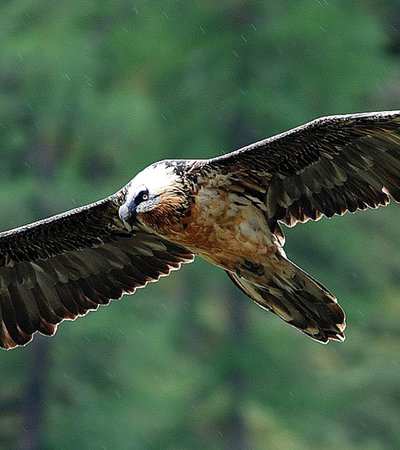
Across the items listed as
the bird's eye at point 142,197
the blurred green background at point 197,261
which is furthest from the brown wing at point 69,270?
the blurred green background at point 197,261

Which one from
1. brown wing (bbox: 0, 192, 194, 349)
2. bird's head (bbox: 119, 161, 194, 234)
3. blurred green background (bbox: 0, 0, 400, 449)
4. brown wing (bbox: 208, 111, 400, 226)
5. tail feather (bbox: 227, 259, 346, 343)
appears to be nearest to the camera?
brown wing (bbox: 208, 111, 400, 226)

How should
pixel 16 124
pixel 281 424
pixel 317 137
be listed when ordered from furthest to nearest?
pixel 16 124
pixel 281 424
pixel 317 137

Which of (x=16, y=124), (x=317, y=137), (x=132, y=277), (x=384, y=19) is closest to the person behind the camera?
(x=317, y=137)

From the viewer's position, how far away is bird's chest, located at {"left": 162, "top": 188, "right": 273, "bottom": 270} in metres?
6.52

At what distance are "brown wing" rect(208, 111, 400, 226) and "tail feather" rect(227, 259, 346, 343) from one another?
0.29 metres

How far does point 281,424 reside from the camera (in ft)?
58.5

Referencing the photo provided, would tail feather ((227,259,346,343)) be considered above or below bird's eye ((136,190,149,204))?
below

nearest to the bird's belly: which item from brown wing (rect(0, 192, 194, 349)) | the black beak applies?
the black beak

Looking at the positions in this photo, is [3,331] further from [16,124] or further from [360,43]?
[360,43]

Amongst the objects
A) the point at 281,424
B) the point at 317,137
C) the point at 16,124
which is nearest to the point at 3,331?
the point at 317,137

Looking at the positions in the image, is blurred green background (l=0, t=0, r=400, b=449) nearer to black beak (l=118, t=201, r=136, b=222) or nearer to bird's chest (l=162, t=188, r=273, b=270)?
bird's chest (l=162, t=188, r=273, b=270)

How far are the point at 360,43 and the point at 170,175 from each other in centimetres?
1418

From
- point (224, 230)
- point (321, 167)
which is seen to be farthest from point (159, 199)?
point (321, 167)

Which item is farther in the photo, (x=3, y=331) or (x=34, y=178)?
(x=34, y=178)
